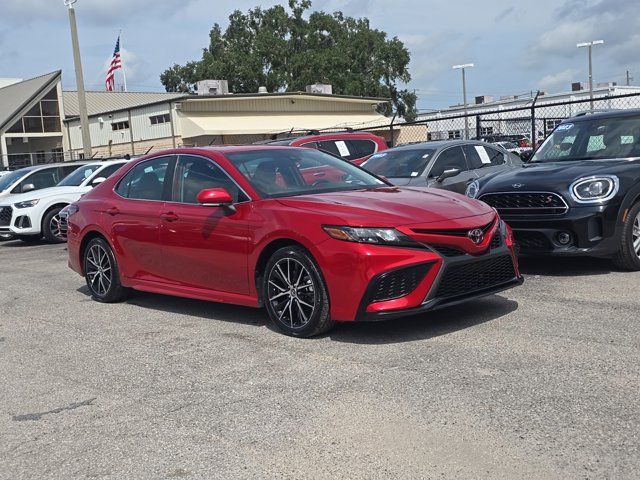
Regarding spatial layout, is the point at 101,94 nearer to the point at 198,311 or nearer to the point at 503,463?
the point at 198,311

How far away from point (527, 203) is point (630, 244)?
1073 mm

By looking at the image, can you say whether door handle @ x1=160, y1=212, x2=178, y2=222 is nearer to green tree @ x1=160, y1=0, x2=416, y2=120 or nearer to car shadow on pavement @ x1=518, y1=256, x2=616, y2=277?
car shadow on pavement @ x1=518, y1=256, x2=616, y2=277

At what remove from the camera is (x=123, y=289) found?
7.91 metres

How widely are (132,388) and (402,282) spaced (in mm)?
1985

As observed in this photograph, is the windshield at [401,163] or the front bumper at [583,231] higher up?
the windshield at [401,163]

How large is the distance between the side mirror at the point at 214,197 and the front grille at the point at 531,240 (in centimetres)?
321

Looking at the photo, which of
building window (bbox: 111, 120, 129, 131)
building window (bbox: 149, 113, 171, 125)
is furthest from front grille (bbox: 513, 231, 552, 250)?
building window (bbox: 111, 120, 129, 131)

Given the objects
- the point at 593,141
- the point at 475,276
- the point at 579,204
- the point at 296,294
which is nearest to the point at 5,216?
the point at 296,294

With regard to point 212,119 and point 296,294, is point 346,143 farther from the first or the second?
point 212,119

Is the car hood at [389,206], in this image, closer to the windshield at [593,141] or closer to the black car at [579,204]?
the black car at [579,204]

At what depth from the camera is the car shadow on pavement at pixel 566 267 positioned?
26.0 ft

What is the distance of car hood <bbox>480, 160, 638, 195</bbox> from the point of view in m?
7.68

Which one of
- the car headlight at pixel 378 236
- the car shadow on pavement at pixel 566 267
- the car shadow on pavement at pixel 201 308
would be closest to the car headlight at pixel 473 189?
the car shadow on pavement at pixel 566 267

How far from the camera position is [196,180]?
686 cm
